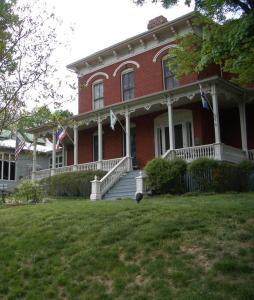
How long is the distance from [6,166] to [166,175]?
2099cm

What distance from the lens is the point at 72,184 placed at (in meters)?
22.7

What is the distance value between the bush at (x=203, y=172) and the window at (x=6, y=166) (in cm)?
2099

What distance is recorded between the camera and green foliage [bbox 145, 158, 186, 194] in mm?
18344

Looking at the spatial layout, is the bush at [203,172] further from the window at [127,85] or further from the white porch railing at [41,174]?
the white porch railing at [41,174]

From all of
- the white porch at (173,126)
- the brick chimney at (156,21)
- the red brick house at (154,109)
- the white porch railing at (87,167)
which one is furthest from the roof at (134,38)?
the white porch railing at (87,167)

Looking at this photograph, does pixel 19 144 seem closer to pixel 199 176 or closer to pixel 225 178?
pixel 199 176

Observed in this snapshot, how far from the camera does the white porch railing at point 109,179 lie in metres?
19.7

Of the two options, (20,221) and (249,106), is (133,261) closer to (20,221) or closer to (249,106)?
(20,221)

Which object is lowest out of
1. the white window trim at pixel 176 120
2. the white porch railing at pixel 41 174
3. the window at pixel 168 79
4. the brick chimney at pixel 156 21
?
the white porch railing at pixel 41 174

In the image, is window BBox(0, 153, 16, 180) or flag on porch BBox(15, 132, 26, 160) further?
window BBox(0, 153, 16, 180)

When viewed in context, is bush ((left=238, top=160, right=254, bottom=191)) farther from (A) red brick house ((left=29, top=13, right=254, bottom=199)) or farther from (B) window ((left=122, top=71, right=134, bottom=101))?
(B) window ((left=122, top=71, right=134, bottom=101))

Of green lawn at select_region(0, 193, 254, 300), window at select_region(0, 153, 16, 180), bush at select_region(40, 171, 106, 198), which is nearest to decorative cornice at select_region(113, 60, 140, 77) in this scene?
bush at select_region(40, 171, 106, 198)

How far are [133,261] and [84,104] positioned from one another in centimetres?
2243

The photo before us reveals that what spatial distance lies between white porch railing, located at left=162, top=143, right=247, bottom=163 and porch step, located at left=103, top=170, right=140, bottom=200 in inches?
82.9
